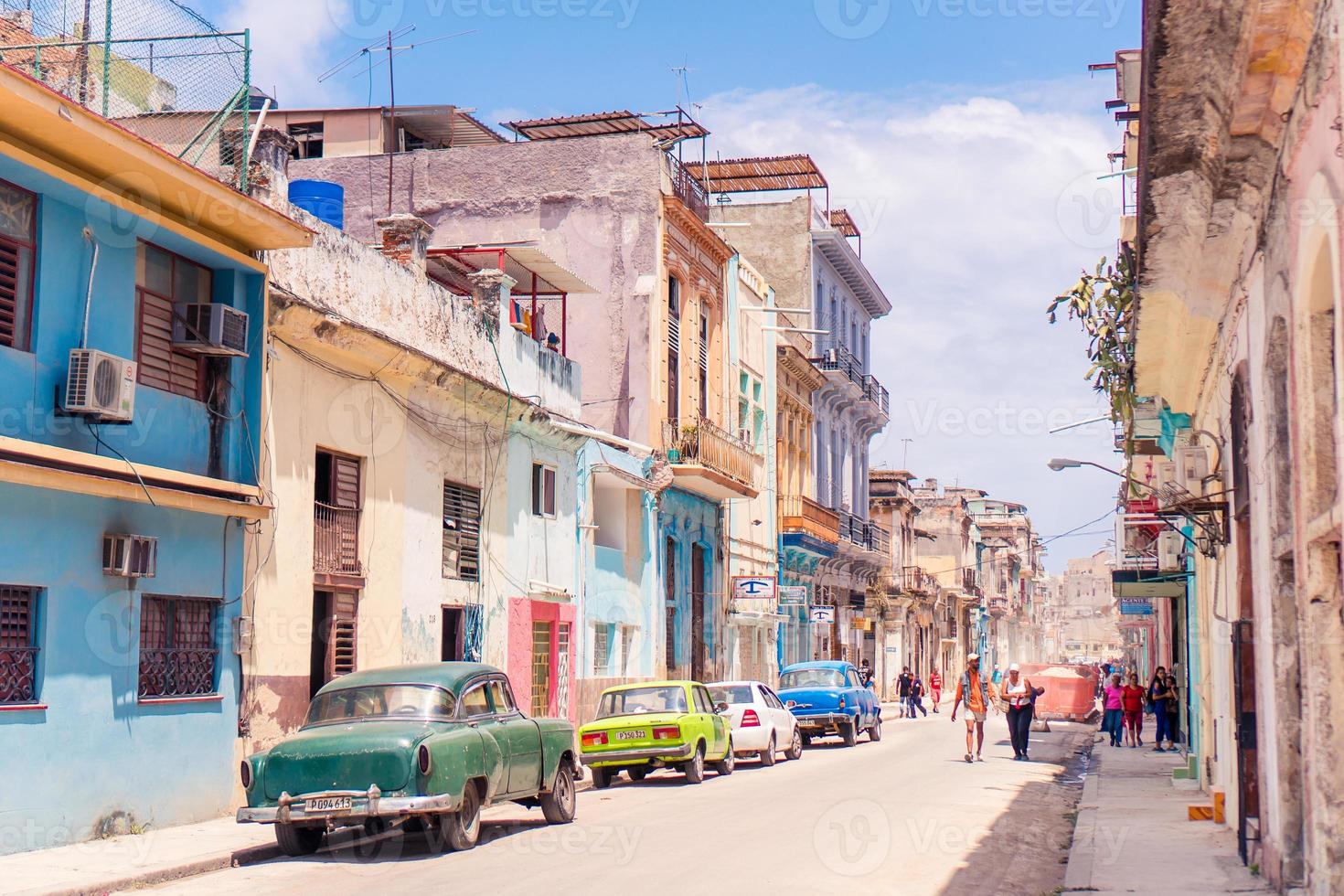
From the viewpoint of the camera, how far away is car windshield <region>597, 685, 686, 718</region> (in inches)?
843

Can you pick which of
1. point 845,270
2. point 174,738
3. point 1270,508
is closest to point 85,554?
point 174,738

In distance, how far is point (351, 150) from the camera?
32.9 meters

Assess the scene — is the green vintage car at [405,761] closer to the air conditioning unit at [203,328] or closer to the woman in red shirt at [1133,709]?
the air conditioning unit at [203,328]

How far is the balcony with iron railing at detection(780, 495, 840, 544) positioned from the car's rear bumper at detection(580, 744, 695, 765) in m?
23.0

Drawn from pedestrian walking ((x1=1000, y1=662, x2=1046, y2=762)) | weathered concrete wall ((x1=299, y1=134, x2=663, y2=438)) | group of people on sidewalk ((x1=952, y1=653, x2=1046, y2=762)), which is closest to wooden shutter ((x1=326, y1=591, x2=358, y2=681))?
group of people on sidewalk ((x1=952, y1=653, x2=1046, y2=762))

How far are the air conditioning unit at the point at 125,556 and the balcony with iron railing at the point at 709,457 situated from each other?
18.7 m

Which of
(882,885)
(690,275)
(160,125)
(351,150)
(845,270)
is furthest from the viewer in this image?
(845,270)

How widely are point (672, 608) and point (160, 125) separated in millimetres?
18871

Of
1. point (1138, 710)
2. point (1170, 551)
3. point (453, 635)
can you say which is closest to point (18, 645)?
point (453, 635)

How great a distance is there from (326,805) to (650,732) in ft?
27.8

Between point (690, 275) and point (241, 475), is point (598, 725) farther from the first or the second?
point (690, 275)

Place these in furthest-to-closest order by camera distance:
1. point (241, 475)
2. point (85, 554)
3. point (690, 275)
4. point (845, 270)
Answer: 1. point (845, 270)
2. point (690, 275)
3. point (241, 475)
4. point (85, 554)

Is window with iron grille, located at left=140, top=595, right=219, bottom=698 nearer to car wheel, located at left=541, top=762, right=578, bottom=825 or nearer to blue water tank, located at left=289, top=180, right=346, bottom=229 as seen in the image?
car wheel, located at left=541, top=762, right=578, bottom=825

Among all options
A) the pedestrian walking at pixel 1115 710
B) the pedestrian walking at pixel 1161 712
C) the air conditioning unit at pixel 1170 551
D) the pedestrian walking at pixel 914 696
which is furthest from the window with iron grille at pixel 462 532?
the pedestrian walking at pixel 914 696
